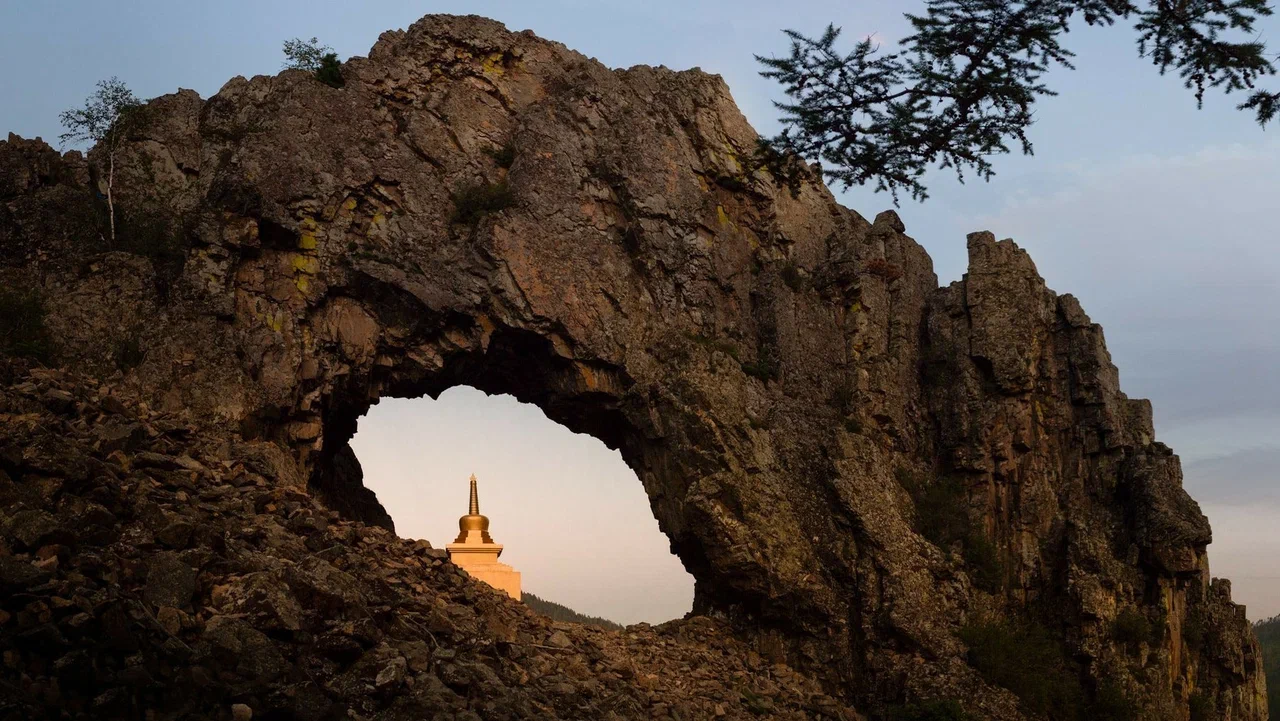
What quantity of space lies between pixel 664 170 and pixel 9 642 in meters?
19.1

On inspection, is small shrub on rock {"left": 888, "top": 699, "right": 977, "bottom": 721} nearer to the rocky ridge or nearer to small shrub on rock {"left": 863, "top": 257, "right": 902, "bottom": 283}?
the rocky ridge

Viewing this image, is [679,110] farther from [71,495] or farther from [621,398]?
[71,495]

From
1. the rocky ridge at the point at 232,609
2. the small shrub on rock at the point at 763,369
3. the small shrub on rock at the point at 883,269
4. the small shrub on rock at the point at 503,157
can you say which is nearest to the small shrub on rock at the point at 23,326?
the rocky ridge at the point at 232,609

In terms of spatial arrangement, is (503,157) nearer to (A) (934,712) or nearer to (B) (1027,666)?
(A) (934,712)

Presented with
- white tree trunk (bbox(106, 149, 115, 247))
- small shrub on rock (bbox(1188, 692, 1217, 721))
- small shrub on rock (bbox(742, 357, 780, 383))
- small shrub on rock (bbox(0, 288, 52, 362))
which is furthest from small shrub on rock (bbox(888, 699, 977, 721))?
white tree trunk (bbox(106, 149, 115, 247))

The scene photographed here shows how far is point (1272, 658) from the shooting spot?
6969cm

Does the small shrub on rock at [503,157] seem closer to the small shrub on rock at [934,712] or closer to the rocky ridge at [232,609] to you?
the rocky ridge at [232,609]

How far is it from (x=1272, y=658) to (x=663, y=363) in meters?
57.8

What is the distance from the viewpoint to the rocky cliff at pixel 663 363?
23.2 m

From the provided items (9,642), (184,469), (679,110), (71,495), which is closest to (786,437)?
(679,110)

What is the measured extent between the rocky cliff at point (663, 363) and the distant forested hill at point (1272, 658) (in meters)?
6.15

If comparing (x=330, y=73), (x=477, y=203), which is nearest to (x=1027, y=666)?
(x=477, y=203)

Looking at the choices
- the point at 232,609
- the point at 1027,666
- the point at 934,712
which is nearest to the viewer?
the point at 232,609

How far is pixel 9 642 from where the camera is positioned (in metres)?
12.0
